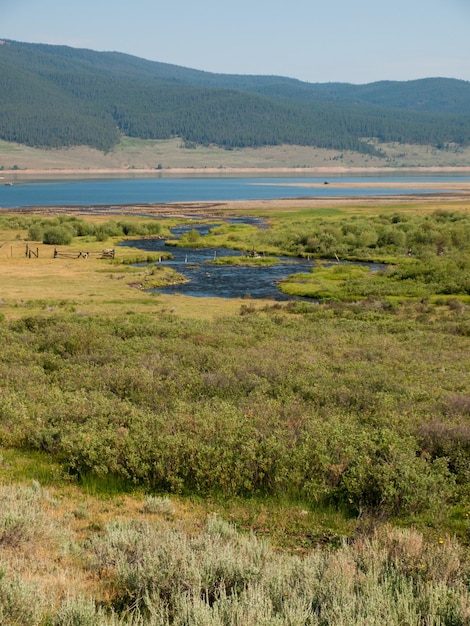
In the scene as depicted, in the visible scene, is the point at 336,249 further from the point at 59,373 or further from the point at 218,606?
the point at 218,606

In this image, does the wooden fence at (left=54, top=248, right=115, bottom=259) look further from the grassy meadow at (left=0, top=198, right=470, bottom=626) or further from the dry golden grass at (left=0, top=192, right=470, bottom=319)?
the grassy meadow at (left=0, top=198, right=470, bottom=626)

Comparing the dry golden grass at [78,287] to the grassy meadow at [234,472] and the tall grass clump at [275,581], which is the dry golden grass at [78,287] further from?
the tall grass clump at [275,581]

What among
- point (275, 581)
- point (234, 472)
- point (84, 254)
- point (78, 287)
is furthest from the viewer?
point (84, 254)

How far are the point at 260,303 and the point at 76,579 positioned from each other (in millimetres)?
32020

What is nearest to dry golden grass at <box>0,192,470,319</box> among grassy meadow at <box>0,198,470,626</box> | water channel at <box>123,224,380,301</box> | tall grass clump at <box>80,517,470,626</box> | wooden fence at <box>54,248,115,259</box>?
wooden fence at <box>54,248,115,259</box>

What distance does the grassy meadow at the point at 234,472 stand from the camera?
22.2 ft

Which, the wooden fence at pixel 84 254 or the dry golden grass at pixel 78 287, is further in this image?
the wooden fence at pixel 84 254

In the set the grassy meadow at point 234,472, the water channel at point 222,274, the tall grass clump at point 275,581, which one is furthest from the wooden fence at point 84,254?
the tall grass clump at point 275,581

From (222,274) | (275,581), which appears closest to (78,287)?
(222,274)

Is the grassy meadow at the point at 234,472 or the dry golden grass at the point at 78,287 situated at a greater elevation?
the grassy meadow at the point at 234,472

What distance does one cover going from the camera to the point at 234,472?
37.8 ft

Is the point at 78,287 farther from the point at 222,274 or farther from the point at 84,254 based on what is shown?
the point at 84,254

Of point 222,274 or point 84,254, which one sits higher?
point 84,254

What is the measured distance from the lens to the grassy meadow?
22.2 feet
